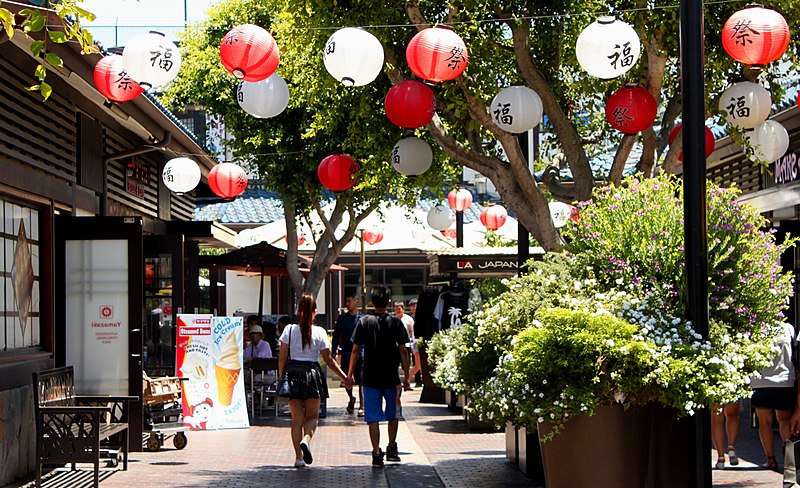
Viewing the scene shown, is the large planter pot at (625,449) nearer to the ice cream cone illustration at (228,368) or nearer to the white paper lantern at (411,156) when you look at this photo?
the white paper lantern at (411,156)

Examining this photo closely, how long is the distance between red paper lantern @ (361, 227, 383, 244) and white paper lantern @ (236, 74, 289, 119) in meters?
12.2

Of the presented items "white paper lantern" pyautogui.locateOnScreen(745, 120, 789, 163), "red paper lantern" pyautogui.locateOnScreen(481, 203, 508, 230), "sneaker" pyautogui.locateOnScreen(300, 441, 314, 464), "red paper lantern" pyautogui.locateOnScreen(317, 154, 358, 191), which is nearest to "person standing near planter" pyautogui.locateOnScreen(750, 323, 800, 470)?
"white paper lantern" pyautogui.locateOnScreen(745, 120, 789, 163)

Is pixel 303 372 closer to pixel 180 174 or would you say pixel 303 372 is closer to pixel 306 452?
pixel 306 452

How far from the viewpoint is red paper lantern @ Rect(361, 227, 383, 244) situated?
24.2 metres

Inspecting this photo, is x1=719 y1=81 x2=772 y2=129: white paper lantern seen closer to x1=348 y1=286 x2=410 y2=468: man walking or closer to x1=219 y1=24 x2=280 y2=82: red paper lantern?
x1=348 y1=286 x2=410 y2=468: man walking

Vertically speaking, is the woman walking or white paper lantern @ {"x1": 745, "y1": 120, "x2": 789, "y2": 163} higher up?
white paper lantern @ {"x1": 745, "y1": 120, "x2": 789, "y2": 163}

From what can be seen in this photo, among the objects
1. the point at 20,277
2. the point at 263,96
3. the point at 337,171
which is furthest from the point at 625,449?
the point at 337,171

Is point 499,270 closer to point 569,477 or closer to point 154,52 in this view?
point 154,52

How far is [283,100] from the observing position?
12.1 meters

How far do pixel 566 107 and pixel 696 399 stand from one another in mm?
8307

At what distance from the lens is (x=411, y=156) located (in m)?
13.1

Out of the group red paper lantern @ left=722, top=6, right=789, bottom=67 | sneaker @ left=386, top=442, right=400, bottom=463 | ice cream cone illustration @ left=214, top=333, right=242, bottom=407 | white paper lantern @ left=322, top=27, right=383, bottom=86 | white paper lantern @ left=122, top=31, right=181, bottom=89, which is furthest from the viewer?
ice cream cone illustration @ left=214, top=333, right=242, bottom=407

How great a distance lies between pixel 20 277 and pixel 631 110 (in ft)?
21.3

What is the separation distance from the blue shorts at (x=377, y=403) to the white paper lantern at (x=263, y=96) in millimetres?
3169
